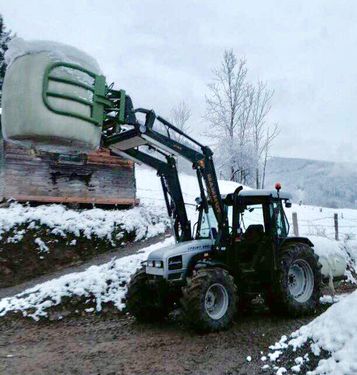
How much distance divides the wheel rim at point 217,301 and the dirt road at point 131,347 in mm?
361

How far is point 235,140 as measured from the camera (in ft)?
131

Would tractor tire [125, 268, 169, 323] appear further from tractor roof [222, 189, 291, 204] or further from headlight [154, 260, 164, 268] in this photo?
tractor roof [222, 189, 291, 204]

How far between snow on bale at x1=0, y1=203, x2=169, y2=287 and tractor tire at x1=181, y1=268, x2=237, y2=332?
803cm

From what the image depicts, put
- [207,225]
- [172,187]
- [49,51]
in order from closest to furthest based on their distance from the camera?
[49,51] < [172,187] < [207,225]

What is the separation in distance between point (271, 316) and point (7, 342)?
494 cm

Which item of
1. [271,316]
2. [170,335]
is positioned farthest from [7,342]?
[271,316]

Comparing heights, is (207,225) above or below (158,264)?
above

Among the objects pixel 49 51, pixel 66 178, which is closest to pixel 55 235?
pixel 66 178

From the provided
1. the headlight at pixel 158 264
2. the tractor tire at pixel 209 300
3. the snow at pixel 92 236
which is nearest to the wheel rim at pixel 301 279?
the tractor tire at pixel 209 300

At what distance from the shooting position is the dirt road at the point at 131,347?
5664mm

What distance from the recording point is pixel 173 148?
7.30 metres

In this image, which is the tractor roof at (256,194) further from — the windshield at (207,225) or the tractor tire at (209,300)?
the tractor tire at (209,300)

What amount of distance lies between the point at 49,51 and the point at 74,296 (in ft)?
23.0

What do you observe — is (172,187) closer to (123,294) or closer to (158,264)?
(158,264)
